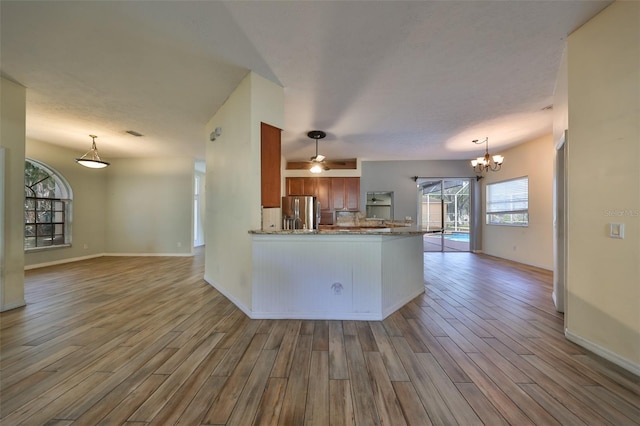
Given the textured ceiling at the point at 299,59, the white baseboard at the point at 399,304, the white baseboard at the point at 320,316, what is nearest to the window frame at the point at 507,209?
the textured ceiling at the point at 299,59

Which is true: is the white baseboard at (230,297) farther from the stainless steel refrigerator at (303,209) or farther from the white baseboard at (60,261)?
the white baseboard at (60,261)

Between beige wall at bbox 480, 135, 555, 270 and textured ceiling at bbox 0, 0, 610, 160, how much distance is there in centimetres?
107

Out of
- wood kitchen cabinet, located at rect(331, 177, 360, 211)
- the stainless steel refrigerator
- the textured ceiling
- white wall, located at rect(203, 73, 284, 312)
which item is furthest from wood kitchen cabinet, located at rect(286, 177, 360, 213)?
white wall, located at rect(203, 73, 284, 312)

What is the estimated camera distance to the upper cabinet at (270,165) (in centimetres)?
294

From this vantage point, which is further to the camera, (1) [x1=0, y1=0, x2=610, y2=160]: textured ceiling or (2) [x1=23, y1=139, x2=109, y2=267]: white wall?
(2) [x1=23, y1=139, x2=109, y2=267]: white wall

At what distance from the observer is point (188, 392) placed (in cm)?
158

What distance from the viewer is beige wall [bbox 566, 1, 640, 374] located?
181 centimetres

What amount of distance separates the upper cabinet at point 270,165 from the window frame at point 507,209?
589 cm

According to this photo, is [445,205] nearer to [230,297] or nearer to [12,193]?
[230,297]

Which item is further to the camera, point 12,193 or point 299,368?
point 12,193

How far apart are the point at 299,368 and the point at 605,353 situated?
7.88ft

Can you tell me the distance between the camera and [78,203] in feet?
20.6

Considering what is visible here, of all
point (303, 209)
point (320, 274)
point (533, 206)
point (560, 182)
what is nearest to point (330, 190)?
point (303, 209)

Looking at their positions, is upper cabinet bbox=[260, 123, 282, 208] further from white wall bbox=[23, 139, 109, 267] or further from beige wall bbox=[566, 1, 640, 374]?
white wall bbox=[23, 139, 109, 267]
